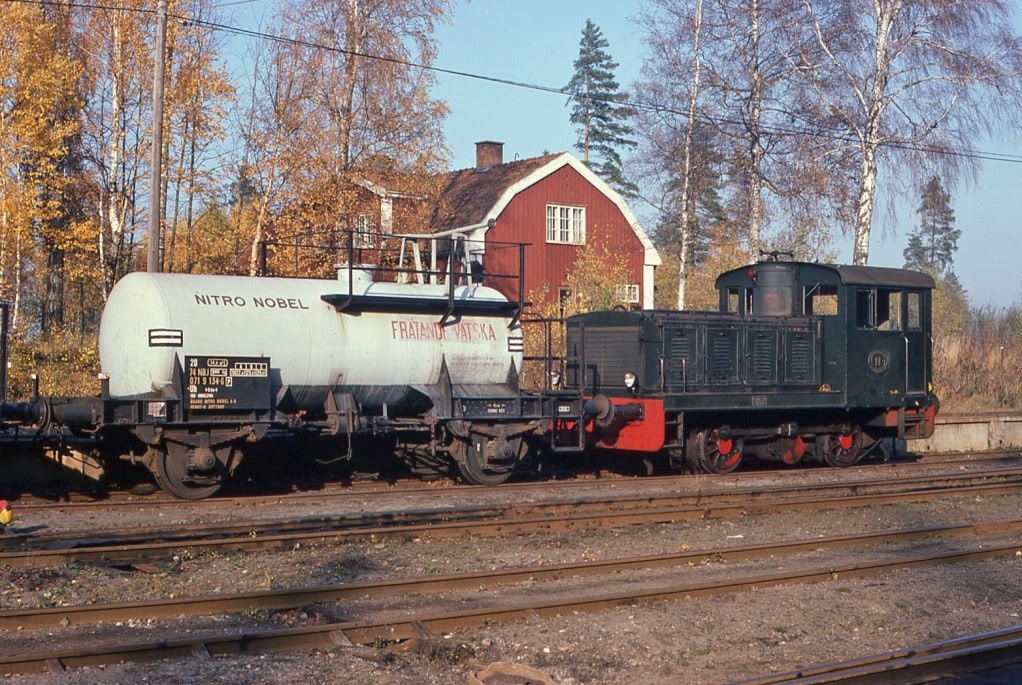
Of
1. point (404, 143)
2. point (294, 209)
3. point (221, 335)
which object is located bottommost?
point (221, 335)

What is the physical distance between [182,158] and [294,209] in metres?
3.47

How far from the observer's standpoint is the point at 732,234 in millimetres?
34188

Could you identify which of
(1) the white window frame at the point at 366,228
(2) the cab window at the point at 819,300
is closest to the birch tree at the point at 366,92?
(1) the white window frame at the point at 366,228

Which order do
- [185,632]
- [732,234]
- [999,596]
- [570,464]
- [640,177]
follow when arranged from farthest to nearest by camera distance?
[732,234], [640,177], [570,464], [999,596], [185,632]

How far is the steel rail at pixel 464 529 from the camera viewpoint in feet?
32.0

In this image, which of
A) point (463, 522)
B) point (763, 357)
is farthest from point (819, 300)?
point (463, 522)

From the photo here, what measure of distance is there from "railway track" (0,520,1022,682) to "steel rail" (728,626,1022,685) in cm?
200

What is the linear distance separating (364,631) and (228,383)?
265 inches

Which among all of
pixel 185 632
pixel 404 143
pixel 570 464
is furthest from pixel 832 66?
pixel 185 632

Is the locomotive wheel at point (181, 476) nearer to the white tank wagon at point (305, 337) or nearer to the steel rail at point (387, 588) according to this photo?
the white tank wagon at point (305, 337)

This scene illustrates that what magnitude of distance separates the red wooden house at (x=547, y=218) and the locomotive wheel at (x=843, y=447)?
1703cm

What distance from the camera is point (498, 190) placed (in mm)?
37094

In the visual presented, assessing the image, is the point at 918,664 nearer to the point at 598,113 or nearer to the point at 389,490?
the point at 389,490

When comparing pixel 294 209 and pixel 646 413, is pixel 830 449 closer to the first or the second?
pixel 646 413
